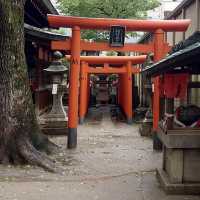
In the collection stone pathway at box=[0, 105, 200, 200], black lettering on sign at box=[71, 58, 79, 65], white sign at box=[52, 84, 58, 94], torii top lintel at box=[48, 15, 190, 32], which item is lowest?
stone pathway at box=[0, 105, 200, 200]

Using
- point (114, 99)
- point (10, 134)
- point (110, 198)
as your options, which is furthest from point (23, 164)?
point (114, 99)

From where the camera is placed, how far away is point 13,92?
30.6ft

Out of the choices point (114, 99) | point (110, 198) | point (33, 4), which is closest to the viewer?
point (110, 198)

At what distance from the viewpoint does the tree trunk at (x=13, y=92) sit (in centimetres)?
920

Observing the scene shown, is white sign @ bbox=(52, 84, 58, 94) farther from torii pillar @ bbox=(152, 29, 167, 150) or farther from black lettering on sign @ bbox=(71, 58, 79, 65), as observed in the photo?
torii pillar @ bbox=(152, 29, 167, 150)

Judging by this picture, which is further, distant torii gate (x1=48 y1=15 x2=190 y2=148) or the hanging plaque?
the hanging plaque

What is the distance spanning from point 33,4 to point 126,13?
14399 millimetres

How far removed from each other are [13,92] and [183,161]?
149 inches

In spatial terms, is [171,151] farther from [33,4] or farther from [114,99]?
[114,99]

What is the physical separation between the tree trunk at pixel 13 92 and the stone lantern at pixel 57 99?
5476 mm

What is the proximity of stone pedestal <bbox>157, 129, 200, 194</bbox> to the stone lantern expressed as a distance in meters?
7.86

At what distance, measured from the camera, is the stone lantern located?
49.1ft

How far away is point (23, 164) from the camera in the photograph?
9.18 meters

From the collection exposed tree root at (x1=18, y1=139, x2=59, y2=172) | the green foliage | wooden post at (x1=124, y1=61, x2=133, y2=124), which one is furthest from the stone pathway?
the green foliage
